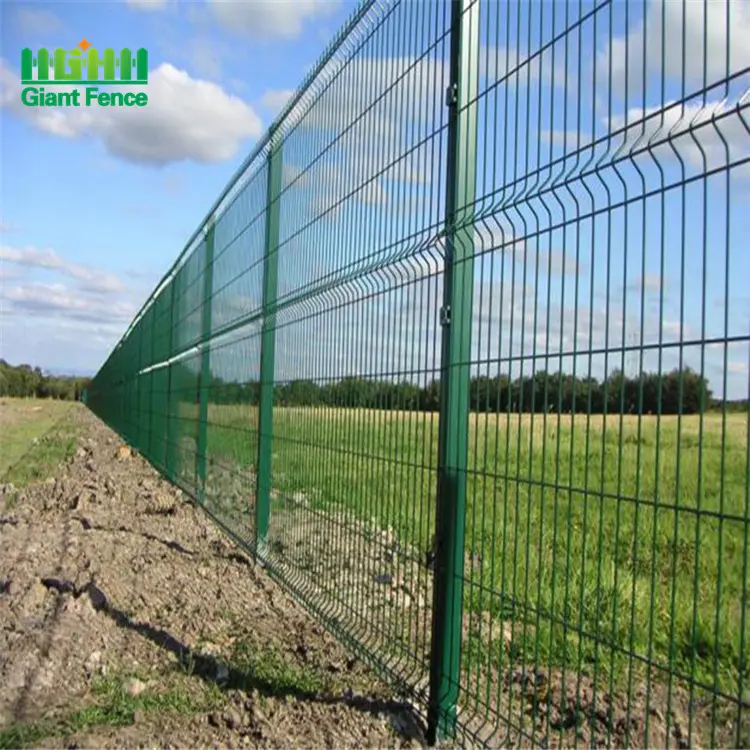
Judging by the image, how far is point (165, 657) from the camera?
15.9 feet

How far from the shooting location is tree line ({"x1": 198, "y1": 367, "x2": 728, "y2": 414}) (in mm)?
2348

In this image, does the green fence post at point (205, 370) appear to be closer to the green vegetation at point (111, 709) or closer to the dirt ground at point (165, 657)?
the dirt ground at point (165, 657)

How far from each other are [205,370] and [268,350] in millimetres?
3615

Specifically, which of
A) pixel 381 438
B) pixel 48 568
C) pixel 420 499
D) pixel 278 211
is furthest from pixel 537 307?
pixel 48 568

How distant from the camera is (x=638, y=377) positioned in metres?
2.52

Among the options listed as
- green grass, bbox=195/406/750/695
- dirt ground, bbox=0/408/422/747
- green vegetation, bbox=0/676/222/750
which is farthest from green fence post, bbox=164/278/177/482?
green vegetation, bbox=0/676/222/750

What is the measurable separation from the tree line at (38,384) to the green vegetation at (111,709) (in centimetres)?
7653

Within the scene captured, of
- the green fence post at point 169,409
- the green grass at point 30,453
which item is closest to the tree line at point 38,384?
the green grass at point 30,453

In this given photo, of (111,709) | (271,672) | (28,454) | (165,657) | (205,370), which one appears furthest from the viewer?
(28,454)

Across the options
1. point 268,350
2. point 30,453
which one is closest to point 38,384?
point 30,453

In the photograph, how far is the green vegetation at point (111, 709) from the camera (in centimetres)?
390

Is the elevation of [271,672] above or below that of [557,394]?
below

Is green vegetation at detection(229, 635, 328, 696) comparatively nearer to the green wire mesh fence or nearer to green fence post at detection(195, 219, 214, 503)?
the green wire mesh fence

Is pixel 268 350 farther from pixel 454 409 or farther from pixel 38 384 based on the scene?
pixel 38 384
